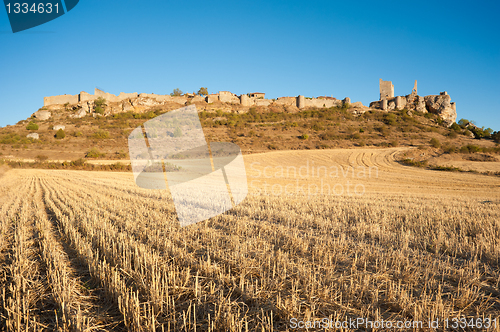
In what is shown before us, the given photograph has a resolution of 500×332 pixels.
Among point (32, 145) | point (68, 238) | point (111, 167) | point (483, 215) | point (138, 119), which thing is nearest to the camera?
point (68, 238)

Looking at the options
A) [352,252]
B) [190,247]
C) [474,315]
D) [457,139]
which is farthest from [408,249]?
[457,139]

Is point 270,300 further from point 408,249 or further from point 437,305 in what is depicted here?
point 408,249

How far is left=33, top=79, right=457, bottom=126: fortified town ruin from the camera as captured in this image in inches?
2896

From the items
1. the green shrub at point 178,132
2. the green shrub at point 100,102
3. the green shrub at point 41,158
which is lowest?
the green shrub at point 41,158

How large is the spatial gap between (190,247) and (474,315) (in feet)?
13.2

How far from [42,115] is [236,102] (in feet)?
179

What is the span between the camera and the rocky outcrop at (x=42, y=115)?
6981 centimetres

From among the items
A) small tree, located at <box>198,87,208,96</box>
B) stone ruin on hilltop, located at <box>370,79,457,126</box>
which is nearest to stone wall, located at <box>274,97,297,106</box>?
stone ruin on hilltop, located at <box>370,79,457,126</box>

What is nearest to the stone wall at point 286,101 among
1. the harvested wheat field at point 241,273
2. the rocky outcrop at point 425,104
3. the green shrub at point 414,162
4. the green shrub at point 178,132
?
the rocky outcrop at point 425,104

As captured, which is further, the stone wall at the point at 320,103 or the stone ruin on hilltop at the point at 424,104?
the stone wall at the point at 320,103

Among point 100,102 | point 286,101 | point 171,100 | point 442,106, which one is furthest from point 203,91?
point 442,106

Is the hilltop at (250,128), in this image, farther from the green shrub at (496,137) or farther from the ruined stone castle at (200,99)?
the green shrub at (496,137)

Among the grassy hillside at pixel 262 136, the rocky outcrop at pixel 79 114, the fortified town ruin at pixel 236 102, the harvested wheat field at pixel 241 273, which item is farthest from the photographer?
the fortified town ruin at pixel 236 102

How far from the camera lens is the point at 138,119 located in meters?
68.4
